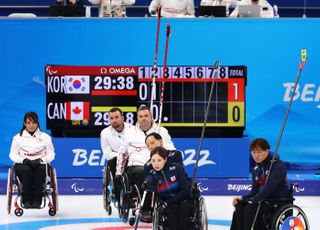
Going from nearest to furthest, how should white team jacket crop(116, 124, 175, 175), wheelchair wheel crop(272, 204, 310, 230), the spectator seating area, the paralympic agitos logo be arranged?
1. wheelchair wheel crop(272, 204, 310, 230)
2. white team jacket crop(116, 124, 175, 175)
3. the paralympic agitos logo
4. the spectator seating area

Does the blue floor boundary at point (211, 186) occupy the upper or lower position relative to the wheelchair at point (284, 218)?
lower

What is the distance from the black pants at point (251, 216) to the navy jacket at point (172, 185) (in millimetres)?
531

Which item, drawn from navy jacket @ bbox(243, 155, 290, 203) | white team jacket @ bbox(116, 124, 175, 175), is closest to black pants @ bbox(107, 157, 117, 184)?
white team jacket @ bbox(116, 124, 175, 175)

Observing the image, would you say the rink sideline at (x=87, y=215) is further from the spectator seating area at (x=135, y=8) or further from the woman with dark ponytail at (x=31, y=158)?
the spectator seating area at (x=135, y=8)

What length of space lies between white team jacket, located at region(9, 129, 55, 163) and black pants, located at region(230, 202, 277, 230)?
3201 millimetres

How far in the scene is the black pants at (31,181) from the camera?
11.9 meters

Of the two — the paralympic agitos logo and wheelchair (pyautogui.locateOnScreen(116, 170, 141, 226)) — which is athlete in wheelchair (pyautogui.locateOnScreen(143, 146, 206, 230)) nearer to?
wheelchair (pyautogui.locateOnScreen(116, 170, 141, 226))

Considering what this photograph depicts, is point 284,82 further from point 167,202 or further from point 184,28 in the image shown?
point 167,202

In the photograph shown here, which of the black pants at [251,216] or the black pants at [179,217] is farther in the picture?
the black pants at [179,217]

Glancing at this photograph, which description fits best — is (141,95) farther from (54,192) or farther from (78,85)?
(54,192)

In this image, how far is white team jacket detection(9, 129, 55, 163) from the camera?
1221 centimetres

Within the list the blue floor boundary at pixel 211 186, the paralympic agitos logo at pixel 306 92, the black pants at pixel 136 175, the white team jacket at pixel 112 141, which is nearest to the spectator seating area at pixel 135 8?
the paralympic agitos logo at pixel 306 92

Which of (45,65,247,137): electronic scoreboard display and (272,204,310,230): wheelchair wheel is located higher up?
(45,65,247,137): electronic scoreboard display

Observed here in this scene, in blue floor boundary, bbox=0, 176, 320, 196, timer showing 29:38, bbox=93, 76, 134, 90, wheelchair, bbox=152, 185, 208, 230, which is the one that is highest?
timer showing 29:38, bbox=93, 76, 134, 90
